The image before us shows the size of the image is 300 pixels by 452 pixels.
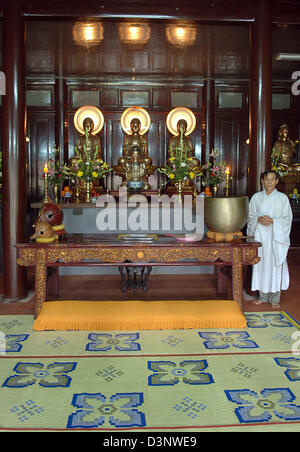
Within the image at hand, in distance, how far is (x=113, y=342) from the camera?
328 centimetres

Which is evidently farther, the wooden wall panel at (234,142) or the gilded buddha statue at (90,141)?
the wooden wall panel at (234,142)

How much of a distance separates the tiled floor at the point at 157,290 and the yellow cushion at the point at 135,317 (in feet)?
1.82

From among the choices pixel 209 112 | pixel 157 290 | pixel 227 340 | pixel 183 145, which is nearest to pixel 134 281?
pixel 157 290

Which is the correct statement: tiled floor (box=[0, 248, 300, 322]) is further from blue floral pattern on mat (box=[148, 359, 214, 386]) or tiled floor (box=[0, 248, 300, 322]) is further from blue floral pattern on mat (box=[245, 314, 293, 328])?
blue floral pattern on mat (box=[148, 359, 214, 386])

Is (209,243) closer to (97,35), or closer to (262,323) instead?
(262,323)

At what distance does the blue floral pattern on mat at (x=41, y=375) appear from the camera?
8.56 ft

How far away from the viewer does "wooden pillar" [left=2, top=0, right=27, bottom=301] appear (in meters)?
4.45

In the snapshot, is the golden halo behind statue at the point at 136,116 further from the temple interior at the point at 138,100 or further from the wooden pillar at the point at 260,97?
the wooden pillar at the point at 260,97

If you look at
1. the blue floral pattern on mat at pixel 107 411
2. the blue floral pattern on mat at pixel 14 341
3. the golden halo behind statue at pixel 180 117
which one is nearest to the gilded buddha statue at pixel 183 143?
the golden halo behind statue at pixel 180 117

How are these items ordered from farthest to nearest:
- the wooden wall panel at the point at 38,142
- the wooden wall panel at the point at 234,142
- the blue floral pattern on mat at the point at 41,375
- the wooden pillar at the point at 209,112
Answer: the wooden wall panel at the point at 234,142
the wooden wall panel at the point at 38,142
the wooden pillar at the point at 209,112
the blue floral pattern on mat at the point at 41,375

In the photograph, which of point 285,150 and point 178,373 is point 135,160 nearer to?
point 285,150

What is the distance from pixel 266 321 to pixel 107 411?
74.5 inches

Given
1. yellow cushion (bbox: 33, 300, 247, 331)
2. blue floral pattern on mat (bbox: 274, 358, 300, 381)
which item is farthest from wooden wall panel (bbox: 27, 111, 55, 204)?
blue floral pattern on mat (bbox: 274, 358, 300, 381)

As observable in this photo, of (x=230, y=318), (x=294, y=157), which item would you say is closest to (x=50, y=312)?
(x=230, y=318)
